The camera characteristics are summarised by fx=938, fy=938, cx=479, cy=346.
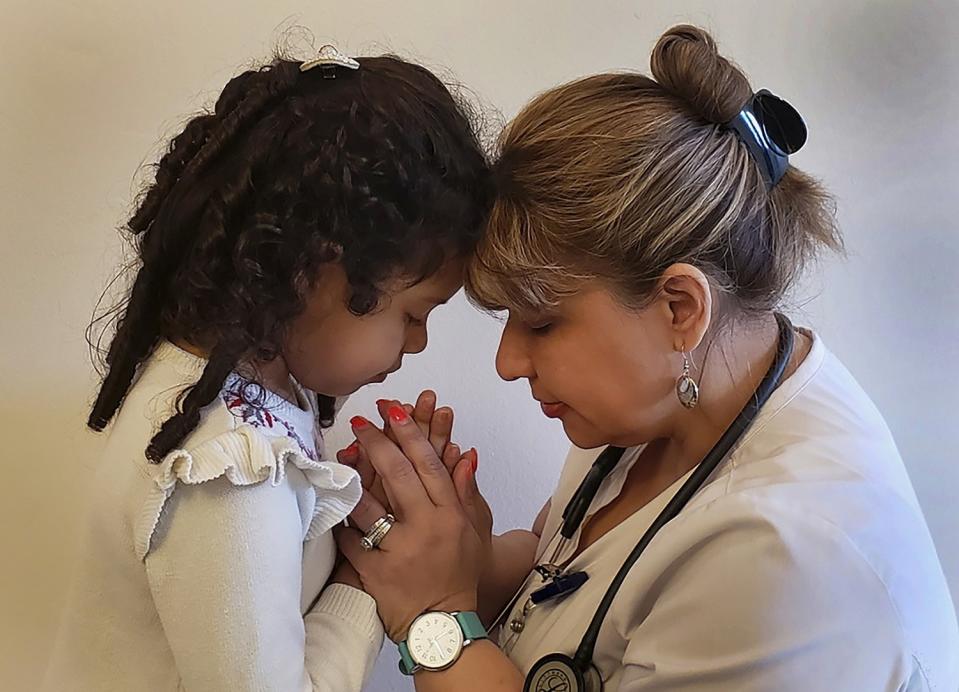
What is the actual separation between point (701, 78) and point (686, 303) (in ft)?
0.66

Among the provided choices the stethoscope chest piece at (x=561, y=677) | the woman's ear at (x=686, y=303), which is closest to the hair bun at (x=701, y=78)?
the woman's ear at (x=686, y=303)

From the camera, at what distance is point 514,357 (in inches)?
36.9

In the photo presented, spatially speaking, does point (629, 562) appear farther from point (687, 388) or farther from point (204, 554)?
point (204, 554)

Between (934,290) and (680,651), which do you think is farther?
(934,290)

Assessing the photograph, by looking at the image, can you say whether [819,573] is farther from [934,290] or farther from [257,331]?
[934,290]

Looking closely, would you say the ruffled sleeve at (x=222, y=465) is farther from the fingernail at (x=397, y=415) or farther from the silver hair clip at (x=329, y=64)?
the silver hair clip at (x=329, y=64)

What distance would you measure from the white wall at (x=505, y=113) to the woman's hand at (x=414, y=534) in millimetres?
259

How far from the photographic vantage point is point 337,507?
88 cm

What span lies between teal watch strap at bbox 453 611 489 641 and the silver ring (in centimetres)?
11

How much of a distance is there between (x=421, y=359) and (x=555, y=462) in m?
0.26

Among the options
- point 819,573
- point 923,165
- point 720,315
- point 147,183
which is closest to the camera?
point 819,573

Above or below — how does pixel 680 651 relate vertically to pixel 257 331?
below

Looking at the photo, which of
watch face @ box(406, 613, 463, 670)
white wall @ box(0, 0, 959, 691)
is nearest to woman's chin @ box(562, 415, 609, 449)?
watch face @ box(406, 613, 463, 670)

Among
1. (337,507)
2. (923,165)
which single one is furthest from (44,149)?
(923,165)
